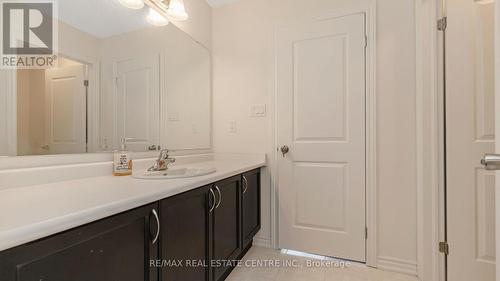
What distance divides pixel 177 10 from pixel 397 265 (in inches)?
Result: 98.2

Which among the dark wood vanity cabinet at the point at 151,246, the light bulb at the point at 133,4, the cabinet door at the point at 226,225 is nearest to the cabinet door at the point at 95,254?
the dark wood vanity cabinet at the point at 151,246

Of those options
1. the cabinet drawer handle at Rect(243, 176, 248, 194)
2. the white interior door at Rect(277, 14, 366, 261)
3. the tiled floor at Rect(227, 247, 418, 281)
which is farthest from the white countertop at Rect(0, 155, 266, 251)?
the white interior door at Rect(277, 14, 366, 261)

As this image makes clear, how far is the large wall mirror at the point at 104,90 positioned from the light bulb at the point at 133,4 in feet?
0.11

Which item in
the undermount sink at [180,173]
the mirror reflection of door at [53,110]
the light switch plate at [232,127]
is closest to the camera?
the mirror reflection of door at [53,110]

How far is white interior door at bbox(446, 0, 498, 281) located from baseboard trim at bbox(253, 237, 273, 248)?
1.25m

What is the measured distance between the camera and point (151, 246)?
86 cm

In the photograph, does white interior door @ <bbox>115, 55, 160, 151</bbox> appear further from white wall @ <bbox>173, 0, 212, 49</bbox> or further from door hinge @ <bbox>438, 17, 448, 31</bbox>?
door hinge @ <bbox>438, 17, 448, 31</bbox>

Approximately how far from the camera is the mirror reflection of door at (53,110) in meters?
0.94

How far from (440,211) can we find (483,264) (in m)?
0.34

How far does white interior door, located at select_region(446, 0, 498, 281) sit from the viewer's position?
1.34m

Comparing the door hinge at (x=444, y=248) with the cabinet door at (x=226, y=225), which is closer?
the cabinet door at (x=226, y=225)

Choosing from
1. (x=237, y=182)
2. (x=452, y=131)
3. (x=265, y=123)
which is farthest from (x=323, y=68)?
(x=237, y=182)

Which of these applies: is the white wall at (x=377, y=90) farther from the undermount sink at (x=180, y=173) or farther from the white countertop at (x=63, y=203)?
the white countertop at (x=63, y=203)

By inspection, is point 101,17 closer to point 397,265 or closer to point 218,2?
point 218,2
